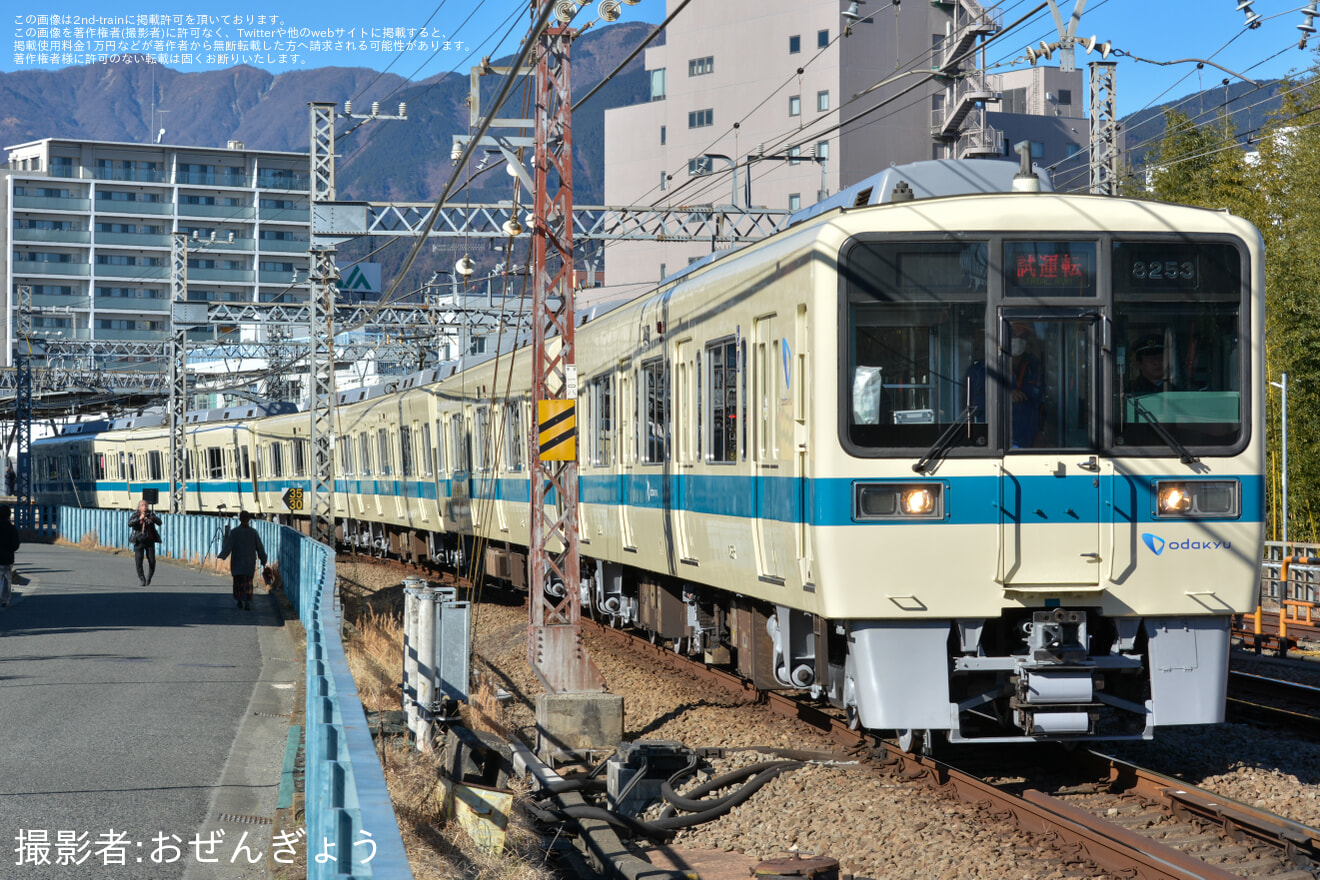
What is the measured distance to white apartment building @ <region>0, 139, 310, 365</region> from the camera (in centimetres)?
10519

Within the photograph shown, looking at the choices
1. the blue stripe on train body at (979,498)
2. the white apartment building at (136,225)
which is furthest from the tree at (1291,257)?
the white apartment building at (136,225)

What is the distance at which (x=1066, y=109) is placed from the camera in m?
66.7

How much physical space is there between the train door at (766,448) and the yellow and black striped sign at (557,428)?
109 inches

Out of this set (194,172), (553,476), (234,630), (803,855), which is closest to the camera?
(803,855)

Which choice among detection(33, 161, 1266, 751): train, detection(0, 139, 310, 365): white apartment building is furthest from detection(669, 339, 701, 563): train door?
detection(0, 139, 310, 365): white apartment building

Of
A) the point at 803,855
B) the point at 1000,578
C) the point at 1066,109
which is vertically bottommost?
the point at 803,855

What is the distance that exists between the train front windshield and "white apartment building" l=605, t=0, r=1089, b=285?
36808mm

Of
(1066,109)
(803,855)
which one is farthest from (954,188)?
(1066,109)

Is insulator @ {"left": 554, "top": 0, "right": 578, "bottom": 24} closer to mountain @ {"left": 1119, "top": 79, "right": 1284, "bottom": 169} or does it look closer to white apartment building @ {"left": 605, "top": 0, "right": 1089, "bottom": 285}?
mountain @ {"left": 1119, "top": 79, "right": 1284, "bottom": 169}

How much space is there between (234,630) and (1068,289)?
1116cm

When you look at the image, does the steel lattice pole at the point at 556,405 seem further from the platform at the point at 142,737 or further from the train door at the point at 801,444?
the train door at the point at 801,444

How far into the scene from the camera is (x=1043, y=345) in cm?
783

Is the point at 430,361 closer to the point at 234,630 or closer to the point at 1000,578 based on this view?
the point at 234,630

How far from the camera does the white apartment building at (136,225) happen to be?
105188 millimetres
